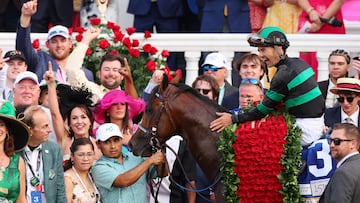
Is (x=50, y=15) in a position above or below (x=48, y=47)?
above

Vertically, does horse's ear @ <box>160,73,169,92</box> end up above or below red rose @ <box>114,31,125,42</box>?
below

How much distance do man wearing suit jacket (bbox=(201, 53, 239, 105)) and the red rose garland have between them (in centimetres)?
211

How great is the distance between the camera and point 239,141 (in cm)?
1355

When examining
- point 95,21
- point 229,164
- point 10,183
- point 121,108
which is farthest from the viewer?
point 95,21

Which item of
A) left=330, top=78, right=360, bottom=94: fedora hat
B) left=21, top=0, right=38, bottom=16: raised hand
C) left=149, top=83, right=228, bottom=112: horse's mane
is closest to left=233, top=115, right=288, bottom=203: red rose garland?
left=149, top=83, right=228, bottom=112: horse's mane

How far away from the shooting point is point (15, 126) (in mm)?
12523

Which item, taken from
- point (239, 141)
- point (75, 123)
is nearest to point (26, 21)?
point (75, 123)

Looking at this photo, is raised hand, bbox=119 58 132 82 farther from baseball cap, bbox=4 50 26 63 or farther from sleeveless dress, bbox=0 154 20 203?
sleeveless dress, bbox=0 154 20 203

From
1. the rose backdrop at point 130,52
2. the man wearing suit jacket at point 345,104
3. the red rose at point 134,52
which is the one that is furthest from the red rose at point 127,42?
the man wearing suit jacket at point 345,104

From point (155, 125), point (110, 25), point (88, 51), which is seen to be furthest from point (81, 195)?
point (110, 25)

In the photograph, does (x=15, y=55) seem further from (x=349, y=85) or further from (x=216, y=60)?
(x=349, y=85)

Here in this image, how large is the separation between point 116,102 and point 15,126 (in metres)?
2.41

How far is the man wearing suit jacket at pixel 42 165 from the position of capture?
1340 cm

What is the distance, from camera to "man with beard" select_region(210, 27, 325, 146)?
13.2 m
